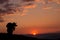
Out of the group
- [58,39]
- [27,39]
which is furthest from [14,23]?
[58,39]

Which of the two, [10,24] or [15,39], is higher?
[10,24]

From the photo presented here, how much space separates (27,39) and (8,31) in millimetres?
14994

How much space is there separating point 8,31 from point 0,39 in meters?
17.6

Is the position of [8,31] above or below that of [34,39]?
above

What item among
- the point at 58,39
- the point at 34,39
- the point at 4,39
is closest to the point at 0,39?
the point at 4,39

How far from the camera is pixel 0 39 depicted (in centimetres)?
7700

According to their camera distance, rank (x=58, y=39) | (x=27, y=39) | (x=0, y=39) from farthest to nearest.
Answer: (x=58, y=39) → (x=27, y=39) → (x=0, y=39)

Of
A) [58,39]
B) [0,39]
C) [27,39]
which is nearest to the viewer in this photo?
[0,39]

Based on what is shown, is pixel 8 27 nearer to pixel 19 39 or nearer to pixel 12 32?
pixel 12 32

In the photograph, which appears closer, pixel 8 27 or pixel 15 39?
pixel 15 39

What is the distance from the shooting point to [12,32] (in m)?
94.8

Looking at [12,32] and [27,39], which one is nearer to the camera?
[27,39]

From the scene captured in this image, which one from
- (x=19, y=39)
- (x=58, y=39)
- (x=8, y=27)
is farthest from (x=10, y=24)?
(x=58, y=39)

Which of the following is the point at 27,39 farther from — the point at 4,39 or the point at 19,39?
the point at 4,39
